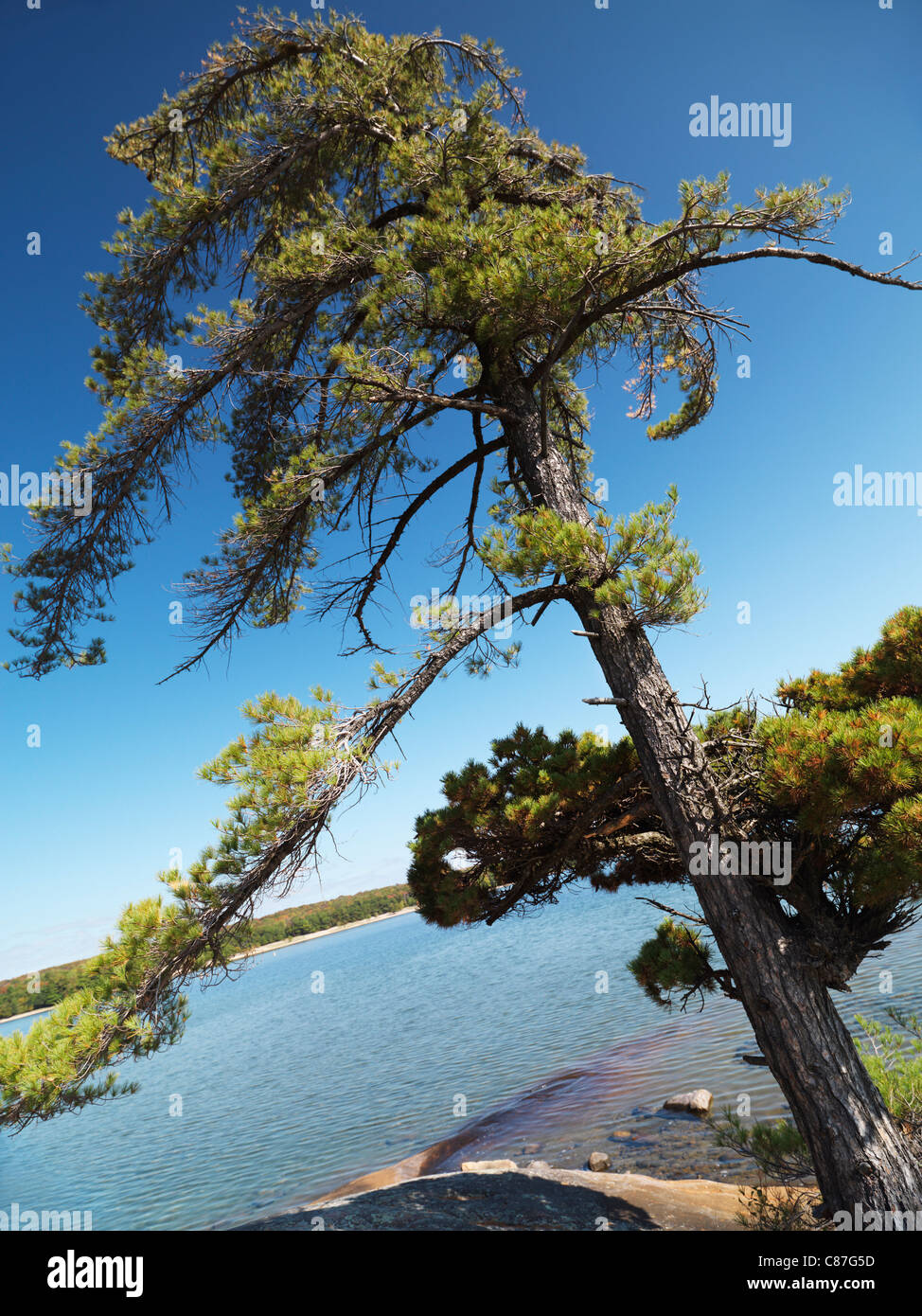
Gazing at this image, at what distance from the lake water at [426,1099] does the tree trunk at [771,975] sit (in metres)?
0.46

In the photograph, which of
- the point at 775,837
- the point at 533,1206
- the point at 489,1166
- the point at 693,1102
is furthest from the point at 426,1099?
the point at 775,837

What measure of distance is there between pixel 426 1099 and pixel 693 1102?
250 inches

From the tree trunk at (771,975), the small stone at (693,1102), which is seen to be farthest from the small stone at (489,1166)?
the tree trunk at (771,975)

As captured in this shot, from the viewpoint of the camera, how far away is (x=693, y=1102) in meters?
9.09

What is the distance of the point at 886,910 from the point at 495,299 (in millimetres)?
4648

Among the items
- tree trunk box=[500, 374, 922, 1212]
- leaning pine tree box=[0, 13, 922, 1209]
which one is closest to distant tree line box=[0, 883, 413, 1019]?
leaning pine tree box=[0, 13, 922, 1209]

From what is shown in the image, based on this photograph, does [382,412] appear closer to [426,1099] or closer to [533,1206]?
[533,1206]

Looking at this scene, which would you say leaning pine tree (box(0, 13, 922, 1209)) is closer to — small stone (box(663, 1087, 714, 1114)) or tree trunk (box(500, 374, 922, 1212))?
tree trunk (box(500, 374, 922, 1212))

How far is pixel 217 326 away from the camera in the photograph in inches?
198

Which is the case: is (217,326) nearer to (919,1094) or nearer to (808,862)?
(808,862)

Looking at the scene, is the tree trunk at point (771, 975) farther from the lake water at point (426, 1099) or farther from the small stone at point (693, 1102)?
the small stone at point (693, 1102)

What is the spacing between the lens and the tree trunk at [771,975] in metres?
3.50

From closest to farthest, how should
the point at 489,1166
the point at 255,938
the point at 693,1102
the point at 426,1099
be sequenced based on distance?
1. the point at 255,938
2. the point at 489,1166
3. the point at 693,1102
4. the point at 426,1099

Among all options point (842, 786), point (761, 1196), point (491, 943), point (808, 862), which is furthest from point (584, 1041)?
point (491, 943)
